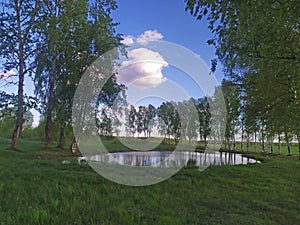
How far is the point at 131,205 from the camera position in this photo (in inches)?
234

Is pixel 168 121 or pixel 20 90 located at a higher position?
pixel 168 121

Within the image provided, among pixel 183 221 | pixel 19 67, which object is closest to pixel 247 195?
pixel 183 221

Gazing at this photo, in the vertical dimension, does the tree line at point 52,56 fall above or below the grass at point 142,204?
above

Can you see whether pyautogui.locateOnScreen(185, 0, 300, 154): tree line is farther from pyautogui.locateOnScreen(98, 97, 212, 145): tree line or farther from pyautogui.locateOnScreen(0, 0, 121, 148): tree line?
pyautogui.locateOnScreen(0, 0, 121, 148): tree line

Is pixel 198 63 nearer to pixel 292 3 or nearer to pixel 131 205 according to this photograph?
pixel 292 3

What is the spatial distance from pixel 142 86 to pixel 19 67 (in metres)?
17.1

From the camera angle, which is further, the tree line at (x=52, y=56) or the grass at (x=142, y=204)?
the tree line at (x=52, y=56)

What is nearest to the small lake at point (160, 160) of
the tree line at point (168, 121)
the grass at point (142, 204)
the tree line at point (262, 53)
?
the tree line at point (168, 121)

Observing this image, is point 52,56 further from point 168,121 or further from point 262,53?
point 168,121

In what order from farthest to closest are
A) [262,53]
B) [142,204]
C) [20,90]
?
[20,90], [262,53], [142,204]

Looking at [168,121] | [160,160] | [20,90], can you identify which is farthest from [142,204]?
[168,121]

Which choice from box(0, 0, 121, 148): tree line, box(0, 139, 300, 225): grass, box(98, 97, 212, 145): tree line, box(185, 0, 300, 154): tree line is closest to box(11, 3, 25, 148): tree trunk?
box(0, 0, 121, 148): tree line

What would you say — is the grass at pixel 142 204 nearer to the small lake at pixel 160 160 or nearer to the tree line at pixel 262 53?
the tree line at pixel 262 53

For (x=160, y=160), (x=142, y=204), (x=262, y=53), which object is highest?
(x=262, y=53)
